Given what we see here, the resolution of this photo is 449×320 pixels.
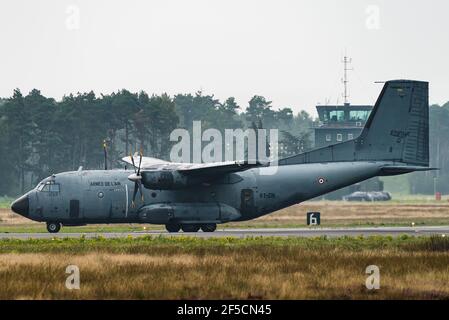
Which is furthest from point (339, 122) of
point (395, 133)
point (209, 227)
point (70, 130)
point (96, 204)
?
point (96, 204)

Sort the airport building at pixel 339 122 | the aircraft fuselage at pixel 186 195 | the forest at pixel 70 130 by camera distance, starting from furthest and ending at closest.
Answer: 1. the airport building at pixel 339 122
2. the forest at pixel 70 130
3. the aircraft fuselage at pixel 186 195

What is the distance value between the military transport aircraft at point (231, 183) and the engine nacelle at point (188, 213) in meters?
0.06

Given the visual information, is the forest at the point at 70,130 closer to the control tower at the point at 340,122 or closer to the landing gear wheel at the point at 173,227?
the control tower at the point at 340,122

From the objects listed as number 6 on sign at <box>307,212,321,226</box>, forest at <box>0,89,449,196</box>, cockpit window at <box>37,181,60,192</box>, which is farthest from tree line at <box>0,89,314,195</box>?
cockpit window at <box>37,181,60,192</box>

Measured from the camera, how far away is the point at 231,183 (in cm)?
5044

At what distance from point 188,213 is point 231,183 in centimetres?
297

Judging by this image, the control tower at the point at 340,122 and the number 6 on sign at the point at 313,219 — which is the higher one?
the control tower at the point at 340,122

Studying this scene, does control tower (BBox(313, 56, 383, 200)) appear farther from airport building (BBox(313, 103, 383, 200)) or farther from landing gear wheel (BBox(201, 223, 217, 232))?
A: landing gear wheel (BBox(201, 223, 217, 232))

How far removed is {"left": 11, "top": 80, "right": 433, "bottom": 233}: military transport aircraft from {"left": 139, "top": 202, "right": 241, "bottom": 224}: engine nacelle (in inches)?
2.2

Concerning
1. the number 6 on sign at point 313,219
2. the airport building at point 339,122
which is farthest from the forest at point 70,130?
the number 6 on sign at point 313,219

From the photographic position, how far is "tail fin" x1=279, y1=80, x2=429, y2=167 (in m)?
50.6

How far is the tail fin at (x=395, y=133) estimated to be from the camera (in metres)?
50.6

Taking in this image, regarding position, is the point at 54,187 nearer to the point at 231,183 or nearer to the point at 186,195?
the point at 186,195
